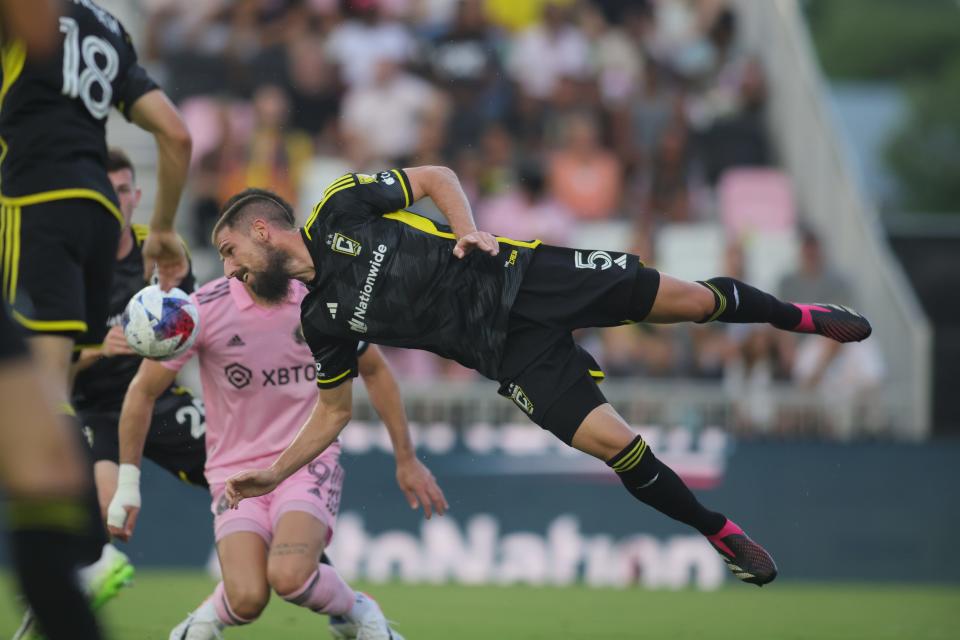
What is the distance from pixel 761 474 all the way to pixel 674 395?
3.64ft

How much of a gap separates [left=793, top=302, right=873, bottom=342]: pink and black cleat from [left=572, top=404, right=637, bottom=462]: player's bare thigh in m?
1.15

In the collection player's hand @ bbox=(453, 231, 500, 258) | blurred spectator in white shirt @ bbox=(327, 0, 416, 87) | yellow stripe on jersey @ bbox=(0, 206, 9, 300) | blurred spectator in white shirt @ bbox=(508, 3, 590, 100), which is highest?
blurred spectator in white shirt @ bbox=(508, 3, 590, 100)

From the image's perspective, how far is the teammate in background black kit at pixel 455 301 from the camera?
676 centimetres

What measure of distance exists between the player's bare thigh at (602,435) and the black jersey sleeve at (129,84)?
7.82ft

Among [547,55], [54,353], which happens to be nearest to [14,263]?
[54,353]

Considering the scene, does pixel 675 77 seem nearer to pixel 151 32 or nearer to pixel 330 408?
pixel 151 32

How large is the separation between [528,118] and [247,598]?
11.0 metres

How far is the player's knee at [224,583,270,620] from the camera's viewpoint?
22.6ft

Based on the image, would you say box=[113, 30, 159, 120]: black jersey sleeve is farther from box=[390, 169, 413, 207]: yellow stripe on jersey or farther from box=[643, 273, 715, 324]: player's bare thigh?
box=[643, 273, 715, 324]: player's bare thigh

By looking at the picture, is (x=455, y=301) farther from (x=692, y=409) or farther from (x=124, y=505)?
(x=692, y=409)

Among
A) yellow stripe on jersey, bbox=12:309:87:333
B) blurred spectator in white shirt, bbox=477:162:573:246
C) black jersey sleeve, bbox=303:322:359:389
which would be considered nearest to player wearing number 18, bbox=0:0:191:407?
yellow stripe on jersey, bbox=12:309:87:333

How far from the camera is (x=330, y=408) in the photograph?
6.93m

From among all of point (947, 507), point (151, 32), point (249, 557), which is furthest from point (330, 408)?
point (151, 32)

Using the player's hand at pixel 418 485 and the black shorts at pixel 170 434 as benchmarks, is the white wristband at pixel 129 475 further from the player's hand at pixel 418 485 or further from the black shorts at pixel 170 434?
the player's hand at pixel 418 485
